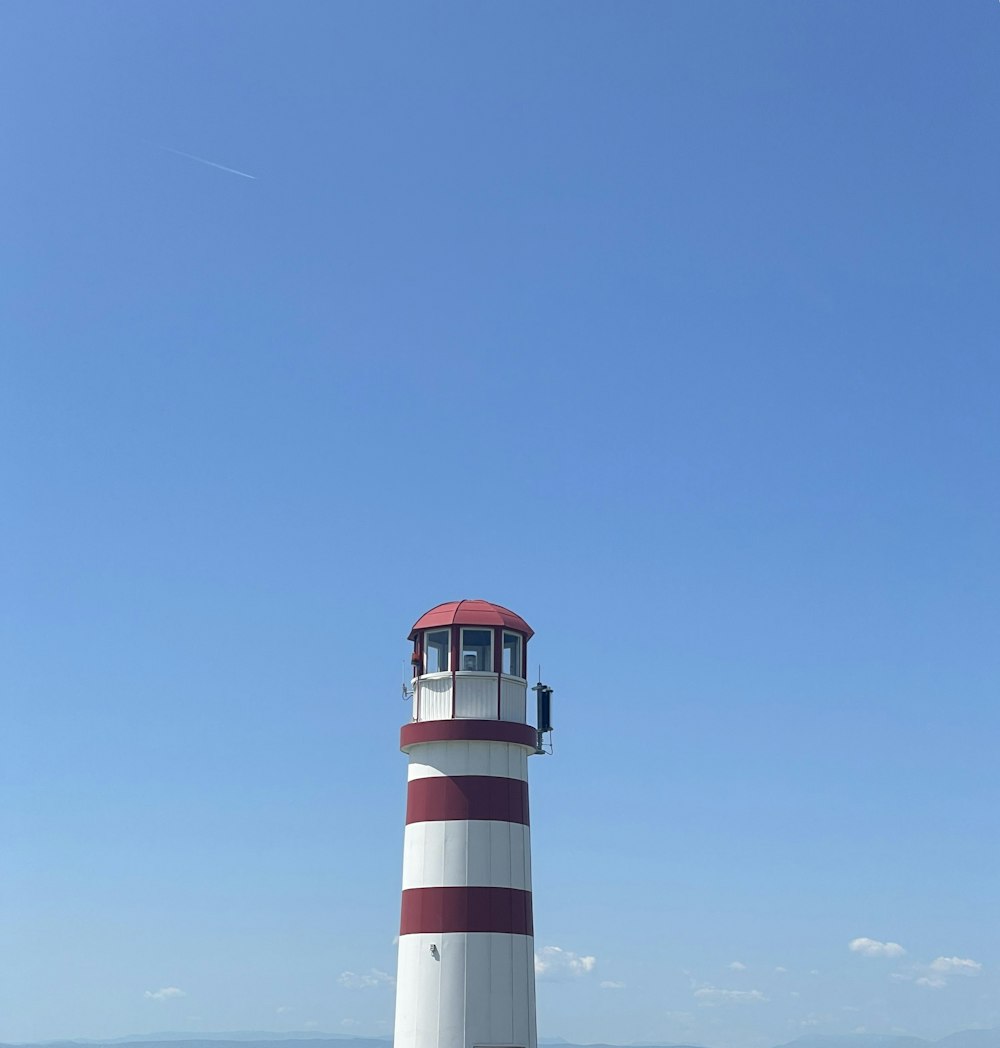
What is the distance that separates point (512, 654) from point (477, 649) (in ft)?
3.41

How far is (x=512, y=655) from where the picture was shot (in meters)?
37.2

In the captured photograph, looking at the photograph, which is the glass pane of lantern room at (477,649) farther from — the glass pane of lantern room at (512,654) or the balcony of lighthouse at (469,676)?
the glass pane of lantern room at (512,654)

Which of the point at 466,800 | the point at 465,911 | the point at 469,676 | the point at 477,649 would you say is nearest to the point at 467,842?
the point at 466,800

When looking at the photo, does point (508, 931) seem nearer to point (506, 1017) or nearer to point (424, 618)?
point (506, 1017)

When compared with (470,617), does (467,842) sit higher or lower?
lower

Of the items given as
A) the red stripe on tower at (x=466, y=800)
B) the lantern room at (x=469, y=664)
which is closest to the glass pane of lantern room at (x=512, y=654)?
the lantern room at (x=469, y=664)

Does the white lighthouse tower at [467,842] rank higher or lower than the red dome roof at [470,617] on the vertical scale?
lower

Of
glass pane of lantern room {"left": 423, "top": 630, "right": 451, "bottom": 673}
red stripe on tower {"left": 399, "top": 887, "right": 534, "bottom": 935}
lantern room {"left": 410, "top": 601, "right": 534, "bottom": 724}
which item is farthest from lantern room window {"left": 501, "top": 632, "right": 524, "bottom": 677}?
red stripe on tower {"left": 399, "top": 887, "right": 534, "bottom": 935}

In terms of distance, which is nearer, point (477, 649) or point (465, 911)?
point (465, 911)

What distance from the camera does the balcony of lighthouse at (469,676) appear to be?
36.1m

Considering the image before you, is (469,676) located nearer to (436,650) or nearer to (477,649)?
(477,649)

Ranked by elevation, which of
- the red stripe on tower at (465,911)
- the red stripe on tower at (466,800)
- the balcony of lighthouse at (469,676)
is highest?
the balcony of lighthouse at (469,676)

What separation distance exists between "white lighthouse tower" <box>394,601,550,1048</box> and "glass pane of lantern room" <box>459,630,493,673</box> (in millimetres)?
27

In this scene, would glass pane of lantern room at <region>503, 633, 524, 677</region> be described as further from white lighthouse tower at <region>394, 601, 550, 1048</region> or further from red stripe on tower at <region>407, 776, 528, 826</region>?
red stripe on tower at <region>407, 776, 528, 826</region>
